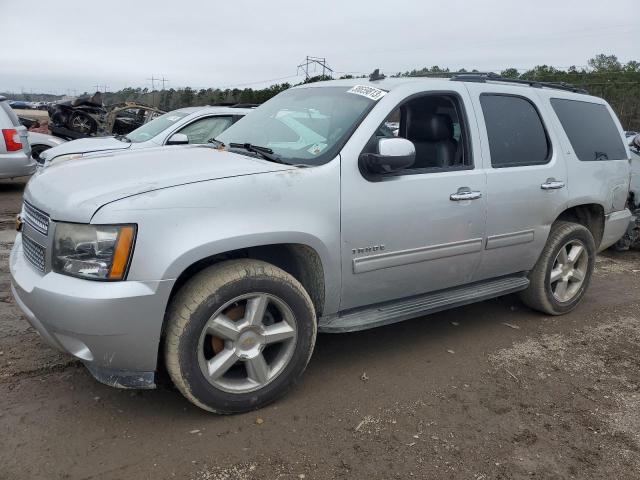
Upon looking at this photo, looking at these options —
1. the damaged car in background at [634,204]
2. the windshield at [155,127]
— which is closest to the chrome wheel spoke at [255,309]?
the windshield at [155,127]

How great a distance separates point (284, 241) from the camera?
3041 mm

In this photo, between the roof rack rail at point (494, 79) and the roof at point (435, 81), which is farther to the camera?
the roof rack rail at point (494, 79)

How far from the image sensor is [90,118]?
15430mm

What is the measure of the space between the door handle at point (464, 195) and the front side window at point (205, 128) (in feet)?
14.0

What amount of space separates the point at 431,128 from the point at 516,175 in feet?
2.33

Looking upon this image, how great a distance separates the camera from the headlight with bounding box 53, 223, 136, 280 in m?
2.62

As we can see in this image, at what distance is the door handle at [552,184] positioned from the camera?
4.30 m

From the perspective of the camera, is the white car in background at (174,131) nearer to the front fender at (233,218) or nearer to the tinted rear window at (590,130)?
the tinted rear window at (590,130)

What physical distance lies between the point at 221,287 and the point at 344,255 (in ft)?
2.59

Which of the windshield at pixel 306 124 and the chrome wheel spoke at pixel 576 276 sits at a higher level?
the windshield at pixel 306 124

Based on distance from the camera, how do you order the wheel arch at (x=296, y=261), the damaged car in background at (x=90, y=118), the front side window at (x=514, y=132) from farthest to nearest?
the damaged car in background at (x=90, y=118)
the front side window at (x=514, y=132)
the wheel arch at (x=296, y=261)

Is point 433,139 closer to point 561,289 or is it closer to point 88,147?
point 561,289

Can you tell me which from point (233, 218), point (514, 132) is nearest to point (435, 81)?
point (514, 132)

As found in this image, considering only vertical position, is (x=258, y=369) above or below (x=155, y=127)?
below
